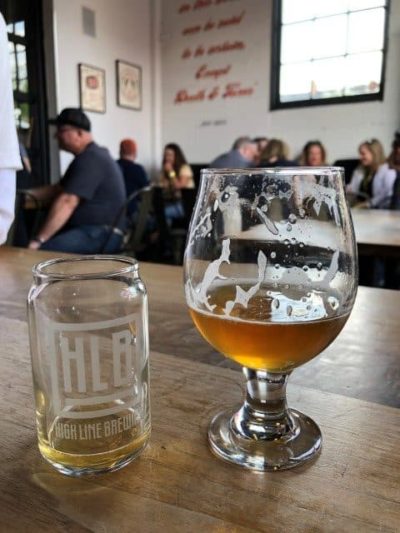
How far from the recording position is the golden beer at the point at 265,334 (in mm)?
299

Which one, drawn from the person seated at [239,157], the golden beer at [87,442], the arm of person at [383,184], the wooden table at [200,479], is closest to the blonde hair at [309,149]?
the arm of person at [383,184]

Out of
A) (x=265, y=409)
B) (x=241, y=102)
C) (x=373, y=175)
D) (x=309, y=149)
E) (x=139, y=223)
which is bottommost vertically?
(x=139, y=223)

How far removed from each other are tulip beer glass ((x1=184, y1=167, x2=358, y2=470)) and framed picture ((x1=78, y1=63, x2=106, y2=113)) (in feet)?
15.6

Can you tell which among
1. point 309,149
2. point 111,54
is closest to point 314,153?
point 309,149

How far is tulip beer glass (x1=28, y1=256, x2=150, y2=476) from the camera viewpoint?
282 mm

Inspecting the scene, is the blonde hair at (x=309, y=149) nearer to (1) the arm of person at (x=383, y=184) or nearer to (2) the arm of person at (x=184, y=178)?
(1) the arm of person at (x=383, y=184)

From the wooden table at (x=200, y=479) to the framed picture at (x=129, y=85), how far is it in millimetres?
5232

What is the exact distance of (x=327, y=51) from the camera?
15.7 feet

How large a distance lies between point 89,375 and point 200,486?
9 cm

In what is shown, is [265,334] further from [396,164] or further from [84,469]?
[396,164]

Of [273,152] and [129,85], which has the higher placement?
[129,85]

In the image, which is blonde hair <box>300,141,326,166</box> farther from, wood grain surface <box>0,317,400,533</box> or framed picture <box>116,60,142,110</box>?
wood grain surface <box>0,317,400,533</box>

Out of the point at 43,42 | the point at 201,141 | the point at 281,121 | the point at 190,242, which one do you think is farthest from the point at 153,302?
the point at 201,141

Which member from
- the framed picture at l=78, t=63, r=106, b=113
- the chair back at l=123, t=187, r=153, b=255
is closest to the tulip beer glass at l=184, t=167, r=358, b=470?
the chair back at l=123, t=187, r=153, b=255
